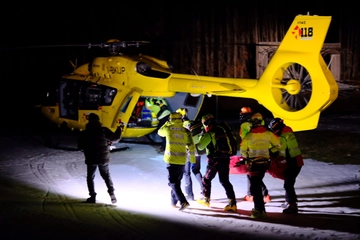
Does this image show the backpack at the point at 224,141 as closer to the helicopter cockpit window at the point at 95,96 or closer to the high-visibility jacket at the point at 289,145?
the high-visibility jacket at the point at 289,145

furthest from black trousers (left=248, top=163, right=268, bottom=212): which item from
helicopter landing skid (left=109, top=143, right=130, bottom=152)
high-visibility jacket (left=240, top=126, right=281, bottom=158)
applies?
helicopter landing skid (left=109, top=143, right=130, bottom=152)

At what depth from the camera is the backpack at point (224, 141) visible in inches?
346

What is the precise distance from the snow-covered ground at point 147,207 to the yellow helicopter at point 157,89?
145 centimetres

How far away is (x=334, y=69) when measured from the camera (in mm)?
30516

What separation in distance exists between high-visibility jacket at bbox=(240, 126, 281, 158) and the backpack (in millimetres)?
400

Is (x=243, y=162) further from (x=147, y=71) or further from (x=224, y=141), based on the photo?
(x=147, y=71)

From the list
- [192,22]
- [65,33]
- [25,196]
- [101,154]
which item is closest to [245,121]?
[101,154]

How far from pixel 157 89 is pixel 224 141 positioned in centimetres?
544

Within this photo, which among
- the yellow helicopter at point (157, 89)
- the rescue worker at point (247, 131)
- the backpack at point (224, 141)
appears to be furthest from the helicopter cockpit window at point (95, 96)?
the backpack at point (224, 141)

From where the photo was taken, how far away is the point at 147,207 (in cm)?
903

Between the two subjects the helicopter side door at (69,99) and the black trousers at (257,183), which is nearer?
the black trousers at (257,183)

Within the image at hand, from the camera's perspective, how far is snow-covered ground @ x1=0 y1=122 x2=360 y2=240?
7383 mm

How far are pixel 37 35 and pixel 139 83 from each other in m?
22.3

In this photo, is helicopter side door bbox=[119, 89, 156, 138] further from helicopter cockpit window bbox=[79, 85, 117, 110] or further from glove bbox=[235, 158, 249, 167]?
glove bbox=[235, 158, 249, 167]
